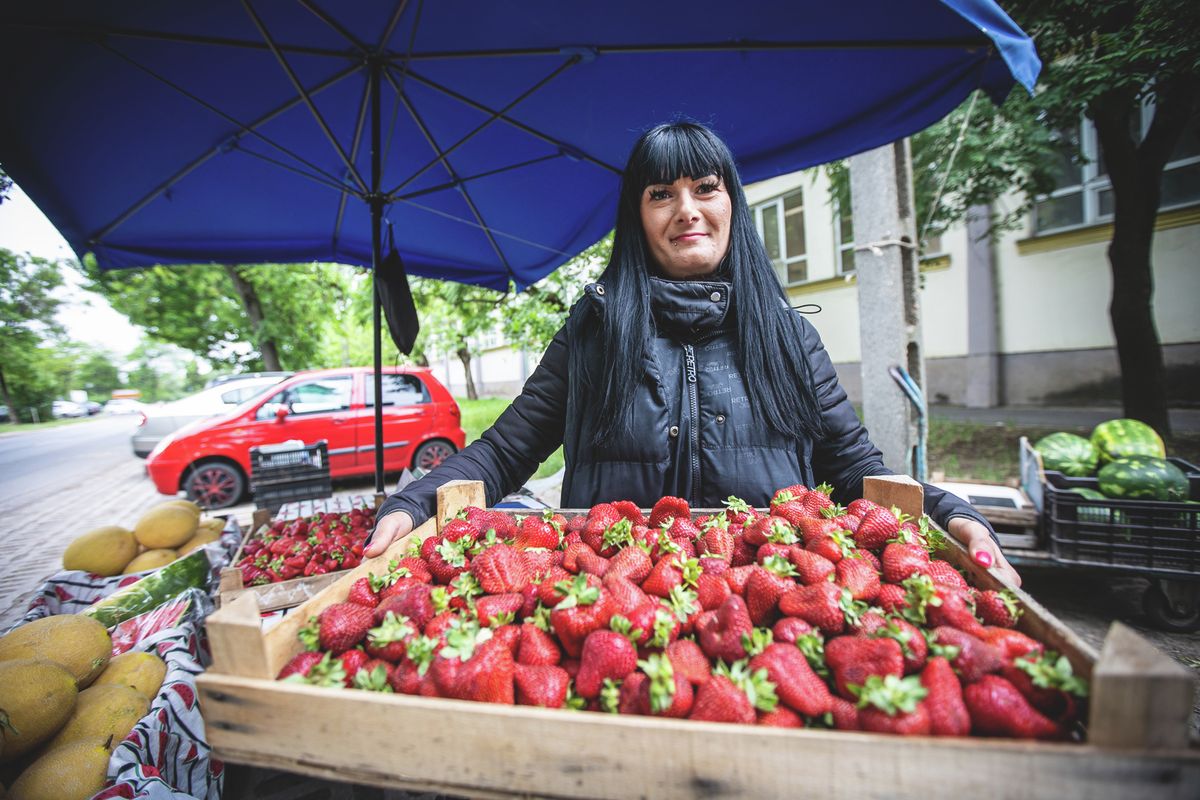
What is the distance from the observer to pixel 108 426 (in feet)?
28.2

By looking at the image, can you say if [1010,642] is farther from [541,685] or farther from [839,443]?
[839,443]

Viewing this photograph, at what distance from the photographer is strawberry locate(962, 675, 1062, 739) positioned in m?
0.71

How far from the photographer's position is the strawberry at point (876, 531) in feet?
3.93

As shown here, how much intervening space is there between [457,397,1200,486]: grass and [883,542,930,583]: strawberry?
538 centimetres

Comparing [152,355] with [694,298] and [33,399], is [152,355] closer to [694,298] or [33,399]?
[33,399]

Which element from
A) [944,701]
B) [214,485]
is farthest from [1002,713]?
[214,485]

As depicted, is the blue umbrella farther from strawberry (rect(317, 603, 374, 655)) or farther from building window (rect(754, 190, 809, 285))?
building window (rect(754, 190, 809, 285))

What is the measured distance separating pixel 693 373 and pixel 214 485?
7.46 meters

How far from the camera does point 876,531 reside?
1201mm

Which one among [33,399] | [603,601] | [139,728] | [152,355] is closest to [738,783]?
[603,601]

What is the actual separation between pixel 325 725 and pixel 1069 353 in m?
12.2

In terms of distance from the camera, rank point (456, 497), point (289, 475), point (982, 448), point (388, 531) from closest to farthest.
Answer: point (388, 531), point (456, 497), point (289, 475), point (982, 448)

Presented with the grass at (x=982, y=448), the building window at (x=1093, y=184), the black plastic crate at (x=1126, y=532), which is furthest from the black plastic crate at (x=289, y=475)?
the building window at (x=1093, y=184)

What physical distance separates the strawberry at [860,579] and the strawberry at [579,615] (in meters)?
0.47
